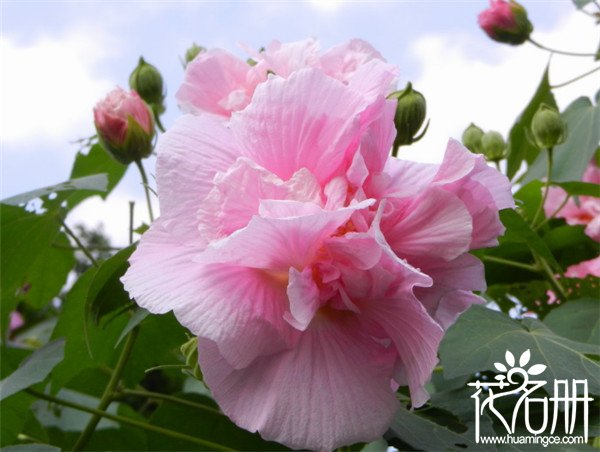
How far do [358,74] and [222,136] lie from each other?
0.27 feet

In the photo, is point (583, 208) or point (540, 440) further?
point (583, 208)

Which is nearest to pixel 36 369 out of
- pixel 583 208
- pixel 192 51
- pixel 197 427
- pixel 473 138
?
pixel 197 427

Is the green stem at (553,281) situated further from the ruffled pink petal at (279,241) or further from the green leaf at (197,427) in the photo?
the ruffled pink petal at (279,241)

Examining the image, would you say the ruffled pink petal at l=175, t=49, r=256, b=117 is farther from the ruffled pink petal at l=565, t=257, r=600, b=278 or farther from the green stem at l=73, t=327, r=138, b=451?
the ruffled pink petal at l=565, t=257, r=600, b=278

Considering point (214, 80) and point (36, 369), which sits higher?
point (214, 80)

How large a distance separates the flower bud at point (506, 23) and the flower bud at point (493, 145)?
12.4 inches

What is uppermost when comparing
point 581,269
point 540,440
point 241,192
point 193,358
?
point 241,192

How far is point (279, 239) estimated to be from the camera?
0.39 meters

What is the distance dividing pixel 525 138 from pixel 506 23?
0.19 metres

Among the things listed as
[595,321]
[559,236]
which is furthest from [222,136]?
[559,236]

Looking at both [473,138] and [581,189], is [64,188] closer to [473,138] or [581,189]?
[473,138]

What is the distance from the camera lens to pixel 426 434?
52 centimetres

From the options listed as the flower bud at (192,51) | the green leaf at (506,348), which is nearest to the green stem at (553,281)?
the green leaf at (506,348)

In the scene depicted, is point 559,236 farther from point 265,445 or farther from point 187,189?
point 187,189
